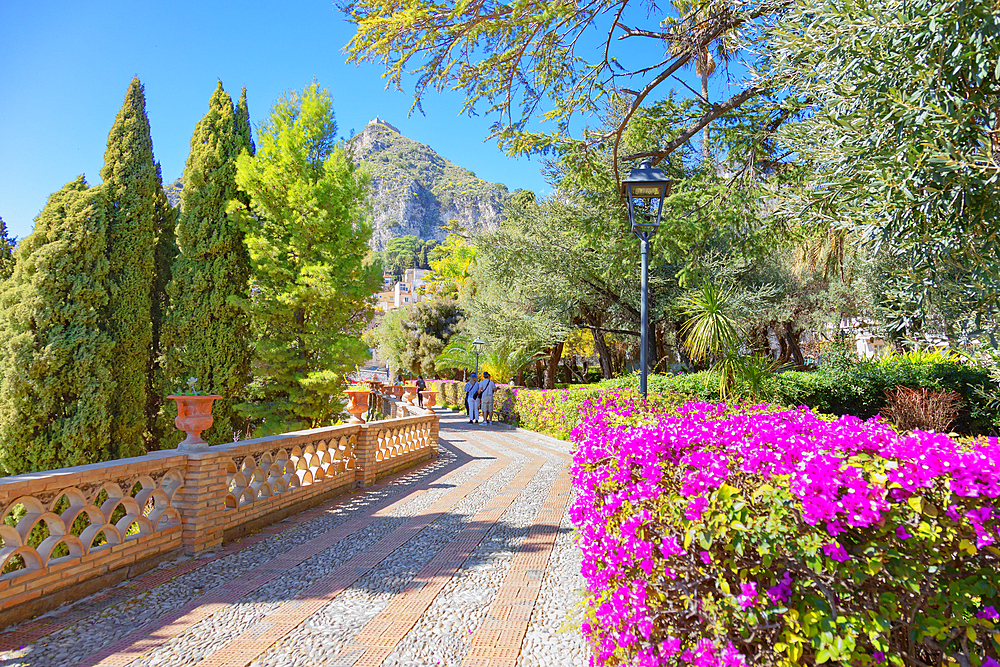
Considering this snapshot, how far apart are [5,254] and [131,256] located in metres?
2.80

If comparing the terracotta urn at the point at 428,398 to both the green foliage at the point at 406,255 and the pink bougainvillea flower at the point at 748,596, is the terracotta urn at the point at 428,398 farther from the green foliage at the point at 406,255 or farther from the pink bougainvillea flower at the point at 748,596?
the green foliage at the point at 406,255

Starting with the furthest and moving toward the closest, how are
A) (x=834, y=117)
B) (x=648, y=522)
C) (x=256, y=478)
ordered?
(x=256, y=478) < (x=834, y=117) < (x=648, y=522)

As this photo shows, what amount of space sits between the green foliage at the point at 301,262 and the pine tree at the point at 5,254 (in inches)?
166

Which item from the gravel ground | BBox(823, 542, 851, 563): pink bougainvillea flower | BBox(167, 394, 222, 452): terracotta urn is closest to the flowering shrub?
BBox(823, 542, 851, 563): pink bougainvillea flower

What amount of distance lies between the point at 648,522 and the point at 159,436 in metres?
10.3

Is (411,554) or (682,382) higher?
(682,382)

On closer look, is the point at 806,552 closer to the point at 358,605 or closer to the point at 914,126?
the point at 358,605

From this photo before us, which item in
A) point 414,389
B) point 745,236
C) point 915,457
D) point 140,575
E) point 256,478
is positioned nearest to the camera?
point 915,457

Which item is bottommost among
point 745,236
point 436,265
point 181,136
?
point 745,236

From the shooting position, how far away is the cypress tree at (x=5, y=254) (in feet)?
31.0

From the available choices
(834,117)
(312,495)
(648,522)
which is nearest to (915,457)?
(648,522)

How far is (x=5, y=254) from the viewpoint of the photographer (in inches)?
381

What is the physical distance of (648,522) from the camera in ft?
7.20

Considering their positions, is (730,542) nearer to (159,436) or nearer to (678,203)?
(678,203)
